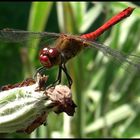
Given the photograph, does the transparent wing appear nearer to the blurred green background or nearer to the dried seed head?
the dried seed head

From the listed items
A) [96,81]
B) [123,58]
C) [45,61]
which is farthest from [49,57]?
[96,81]

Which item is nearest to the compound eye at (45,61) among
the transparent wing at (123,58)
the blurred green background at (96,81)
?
the transparent wing at (123,58)

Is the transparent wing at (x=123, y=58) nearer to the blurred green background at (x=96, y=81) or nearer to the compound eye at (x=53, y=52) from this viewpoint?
the compound eye at (x=53, y=52)

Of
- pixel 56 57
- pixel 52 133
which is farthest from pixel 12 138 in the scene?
pixel 56 57

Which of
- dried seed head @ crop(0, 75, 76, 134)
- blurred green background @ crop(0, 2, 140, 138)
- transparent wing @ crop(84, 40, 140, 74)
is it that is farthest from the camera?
blurred green background @ crop(0, 2, 140, 138)

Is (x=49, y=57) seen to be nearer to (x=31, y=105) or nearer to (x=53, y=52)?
(x=53, y=52)

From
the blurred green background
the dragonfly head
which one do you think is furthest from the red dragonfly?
the blurred green background

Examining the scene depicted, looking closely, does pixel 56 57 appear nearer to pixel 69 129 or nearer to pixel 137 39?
pixel 69 129
